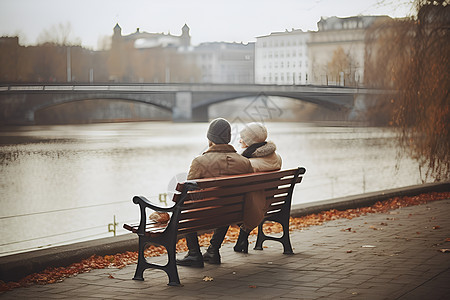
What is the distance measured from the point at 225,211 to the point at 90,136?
11.9 m

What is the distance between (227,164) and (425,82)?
6426 millimetres

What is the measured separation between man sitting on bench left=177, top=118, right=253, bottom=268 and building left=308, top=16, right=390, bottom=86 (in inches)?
359

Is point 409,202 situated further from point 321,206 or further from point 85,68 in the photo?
point 85,68

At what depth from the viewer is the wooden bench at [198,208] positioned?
5047 millimetres

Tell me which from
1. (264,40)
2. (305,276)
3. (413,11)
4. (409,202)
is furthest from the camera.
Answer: (264,40)

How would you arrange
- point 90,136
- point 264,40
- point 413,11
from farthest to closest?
point 264,40 < point 90,136 < point 413,11

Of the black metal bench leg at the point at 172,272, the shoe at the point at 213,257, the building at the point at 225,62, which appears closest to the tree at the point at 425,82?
the shoe at the point at 213,257

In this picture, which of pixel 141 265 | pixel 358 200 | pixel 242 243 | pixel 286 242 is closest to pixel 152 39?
pixel 358 200

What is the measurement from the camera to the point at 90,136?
17.0 metres

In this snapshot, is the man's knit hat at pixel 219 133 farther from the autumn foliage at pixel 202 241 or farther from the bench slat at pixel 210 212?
the autumn foliage at pixel 202 241

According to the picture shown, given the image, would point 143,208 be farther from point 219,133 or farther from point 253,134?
point 253,134

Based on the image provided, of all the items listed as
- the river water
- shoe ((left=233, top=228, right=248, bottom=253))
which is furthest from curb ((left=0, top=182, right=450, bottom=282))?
the river water

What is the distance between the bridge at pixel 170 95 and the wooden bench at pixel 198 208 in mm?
8632

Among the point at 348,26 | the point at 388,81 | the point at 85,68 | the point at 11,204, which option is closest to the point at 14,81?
the point at 85,68
